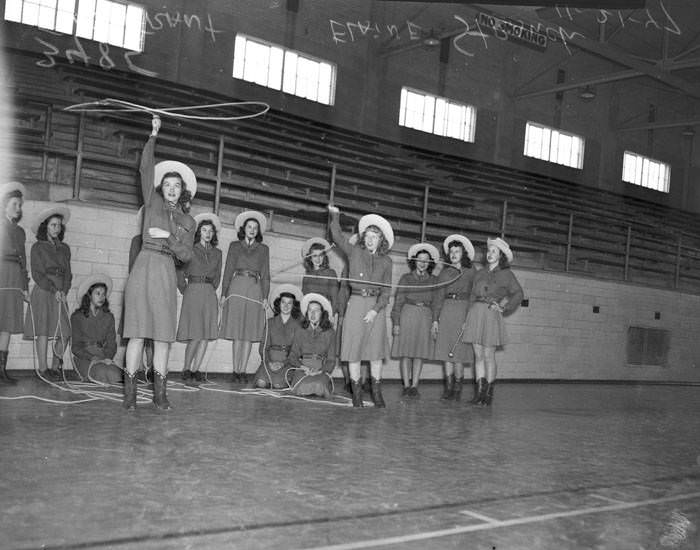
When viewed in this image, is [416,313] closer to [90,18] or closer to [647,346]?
[90,18]

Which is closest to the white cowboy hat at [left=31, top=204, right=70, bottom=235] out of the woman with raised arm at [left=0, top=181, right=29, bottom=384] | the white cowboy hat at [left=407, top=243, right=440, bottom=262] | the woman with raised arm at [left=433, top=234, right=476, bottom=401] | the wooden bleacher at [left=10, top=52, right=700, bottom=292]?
the woman with raised arm at [left=0, top=181, right=29, bottom=384]

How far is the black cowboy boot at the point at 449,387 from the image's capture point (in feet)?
23.2

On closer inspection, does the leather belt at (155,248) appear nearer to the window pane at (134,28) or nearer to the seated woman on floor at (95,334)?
the seated woman on floor at (95,334)

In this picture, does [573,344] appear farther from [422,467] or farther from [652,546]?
[652,546]

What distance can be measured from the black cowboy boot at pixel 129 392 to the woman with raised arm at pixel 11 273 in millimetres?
1616

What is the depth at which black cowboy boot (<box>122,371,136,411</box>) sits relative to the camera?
15.4 feet

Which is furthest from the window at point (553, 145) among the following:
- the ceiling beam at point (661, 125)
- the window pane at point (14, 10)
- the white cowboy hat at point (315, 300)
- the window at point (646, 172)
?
the white cowboy hat at point (315, 300)

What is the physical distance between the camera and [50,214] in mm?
6305

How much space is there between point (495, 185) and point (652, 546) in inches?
439

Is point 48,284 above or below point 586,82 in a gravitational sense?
below

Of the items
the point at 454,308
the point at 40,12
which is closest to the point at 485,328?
the point at 454,308

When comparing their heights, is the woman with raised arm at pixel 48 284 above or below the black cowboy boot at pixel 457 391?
above

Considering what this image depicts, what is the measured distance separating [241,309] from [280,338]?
0.50 m

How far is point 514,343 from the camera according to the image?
10.4 meters
